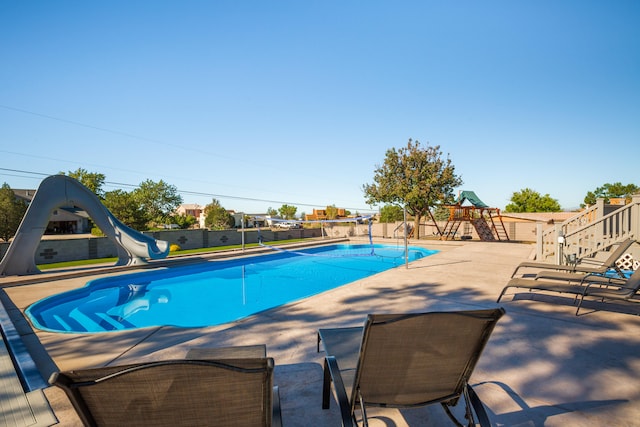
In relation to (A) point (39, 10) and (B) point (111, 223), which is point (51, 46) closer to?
(A) point (39, 10)

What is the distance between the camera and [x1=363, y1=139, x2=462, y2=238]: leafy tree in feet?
75.7

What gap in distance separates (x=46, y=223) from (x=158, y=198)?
40.5 metres

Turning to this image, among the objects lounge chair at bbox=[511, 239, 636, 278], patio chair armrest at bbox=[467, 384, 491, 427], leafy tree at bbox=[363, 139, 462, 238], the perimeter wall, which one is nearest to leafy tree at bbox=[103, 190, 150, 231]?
the perimeter wall

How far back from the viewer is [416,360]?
1.89 metres

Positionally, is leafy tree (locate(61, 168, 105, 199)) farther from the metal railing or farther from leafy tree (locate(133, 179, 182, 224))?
the metal railing

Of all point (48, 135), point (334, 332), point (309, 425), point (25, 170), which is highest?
point (48, 135)

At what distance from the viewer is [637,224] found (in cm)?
820

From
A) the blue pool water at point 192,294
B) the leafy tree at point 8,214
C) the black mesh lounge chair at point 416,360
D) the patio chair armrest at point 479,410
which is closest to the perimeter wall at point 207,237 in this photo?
the leafy tree at point 8,214

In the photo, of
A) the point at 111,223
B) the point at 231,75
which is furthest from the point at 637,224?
the point at 231,75

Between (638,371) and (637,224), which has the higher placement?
(637,224)

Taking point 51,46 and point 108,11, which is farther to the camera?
point 51,46

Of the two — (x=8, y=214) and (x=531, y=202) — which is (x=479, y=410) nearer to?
(x=8, y=214)

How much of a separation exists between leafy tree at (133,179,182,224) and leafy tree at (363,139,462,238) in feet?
121

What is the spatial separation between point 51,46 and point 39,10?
165 cm
